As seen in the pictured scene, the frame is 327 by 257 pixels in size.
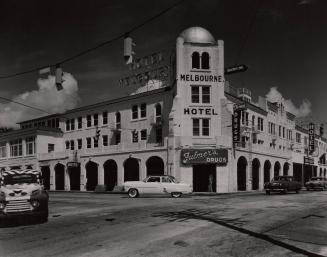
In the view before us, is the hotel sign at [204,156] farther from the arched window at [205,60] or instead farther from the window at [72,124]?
the window at [72,124]

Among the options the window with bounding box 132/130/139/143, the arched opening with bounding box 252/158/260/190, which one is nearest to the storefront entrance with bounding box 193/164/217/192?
the arched opening with bounding box 252/158/260/190

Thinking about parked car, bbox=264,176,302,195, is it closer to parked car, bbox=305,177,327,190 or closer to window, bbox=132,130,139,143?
parked car, bbox=305,177,327,190

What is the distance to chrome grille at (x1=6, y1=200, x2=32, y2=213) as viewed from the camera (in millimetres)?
14734

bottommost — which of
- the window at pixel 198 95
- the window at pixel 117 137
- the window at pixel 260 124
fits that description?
the window at pixel 117 137

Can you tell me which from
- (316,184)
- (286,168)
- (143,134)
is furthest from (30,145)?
(316,184)

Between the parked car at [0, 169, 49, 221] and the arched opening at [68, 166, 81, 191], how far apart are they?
36529 millimetres

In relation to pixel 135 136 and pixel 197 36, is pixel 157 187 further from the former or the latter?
pixel 197 36

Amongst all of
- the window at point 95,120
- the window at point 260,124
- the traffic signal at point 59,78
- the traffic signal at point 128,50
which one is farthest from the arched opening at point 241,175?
the traffic signal at point 128,50

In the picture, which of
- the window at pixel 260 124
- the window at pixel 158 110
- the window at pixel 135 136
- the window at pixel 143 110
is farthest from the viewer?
the window at pixel 260 124

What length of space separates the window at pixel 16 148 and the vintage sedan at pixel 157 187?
33936 mm

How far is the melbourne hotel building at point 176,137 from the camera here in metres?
40.8

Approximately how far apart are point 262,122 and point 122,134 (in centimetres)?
1928

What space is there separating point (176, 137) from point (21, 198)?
26429mm

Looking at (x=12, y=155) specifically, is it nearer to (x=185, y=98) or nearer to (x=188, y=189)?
(x=185, y=98)
